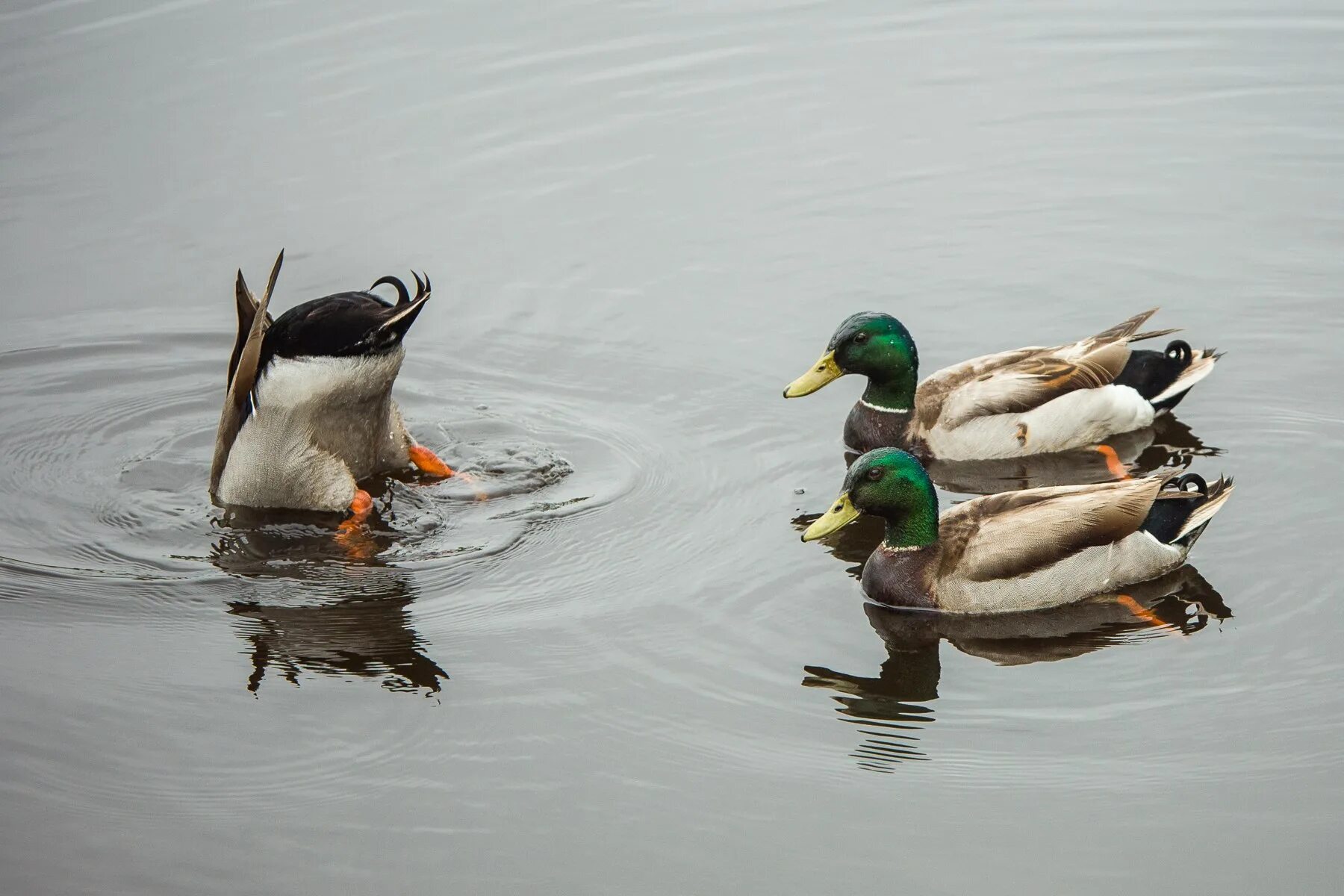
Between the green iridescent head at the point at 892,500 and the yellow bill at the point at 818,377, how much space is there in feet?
4.95

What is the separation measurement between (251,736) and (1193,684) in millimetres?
3819

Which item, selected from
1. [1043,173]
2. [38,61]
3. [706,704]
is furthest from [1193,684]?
[38,61]

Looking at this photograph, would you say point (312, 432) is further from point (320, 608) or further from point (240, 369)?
point (320, 608)

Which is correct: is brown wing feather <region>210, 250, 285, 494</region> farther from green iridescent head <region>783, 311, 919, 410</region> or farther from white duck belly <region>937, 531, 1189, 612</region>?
white duck belly <region>937, 531, 1189, 612</region>

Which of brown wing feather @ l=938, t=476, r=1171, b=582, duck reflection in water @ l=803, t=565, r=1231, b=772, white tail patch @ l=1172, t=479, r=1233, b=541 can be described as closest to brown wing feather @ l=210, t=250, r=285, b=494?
duck reflection in water @ l=803, t=565, r=1231, b=772

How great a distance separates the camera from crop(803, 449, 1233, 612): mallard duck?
7.75 metres

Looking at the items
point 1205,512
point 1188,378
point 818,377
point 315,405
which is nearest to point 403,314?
point 315,405

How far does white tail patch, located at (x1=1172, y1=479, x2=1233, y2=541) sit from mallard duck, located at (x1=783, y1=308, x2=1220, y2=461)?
1488 millimetres

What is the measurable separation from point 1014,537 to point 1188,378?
2482mm

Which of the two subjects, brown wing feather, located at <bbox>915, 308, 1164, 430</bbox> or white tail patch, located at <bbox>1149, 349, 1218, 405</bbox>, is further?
white tail patch, located at <bbox>1149, 349, 1218, 405</bbox>

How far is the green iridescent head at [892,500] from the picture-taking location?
7.93 meters

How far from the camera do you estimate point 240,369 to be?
864 centimetres

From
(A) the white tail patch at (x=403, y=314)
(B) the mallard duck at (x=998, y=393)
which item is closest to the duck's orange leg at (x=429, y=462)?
(A) the white tail patch at (x=403, y=314)

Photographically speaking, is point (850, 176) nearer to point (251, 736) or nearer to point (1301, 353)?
point (1301, 353)
